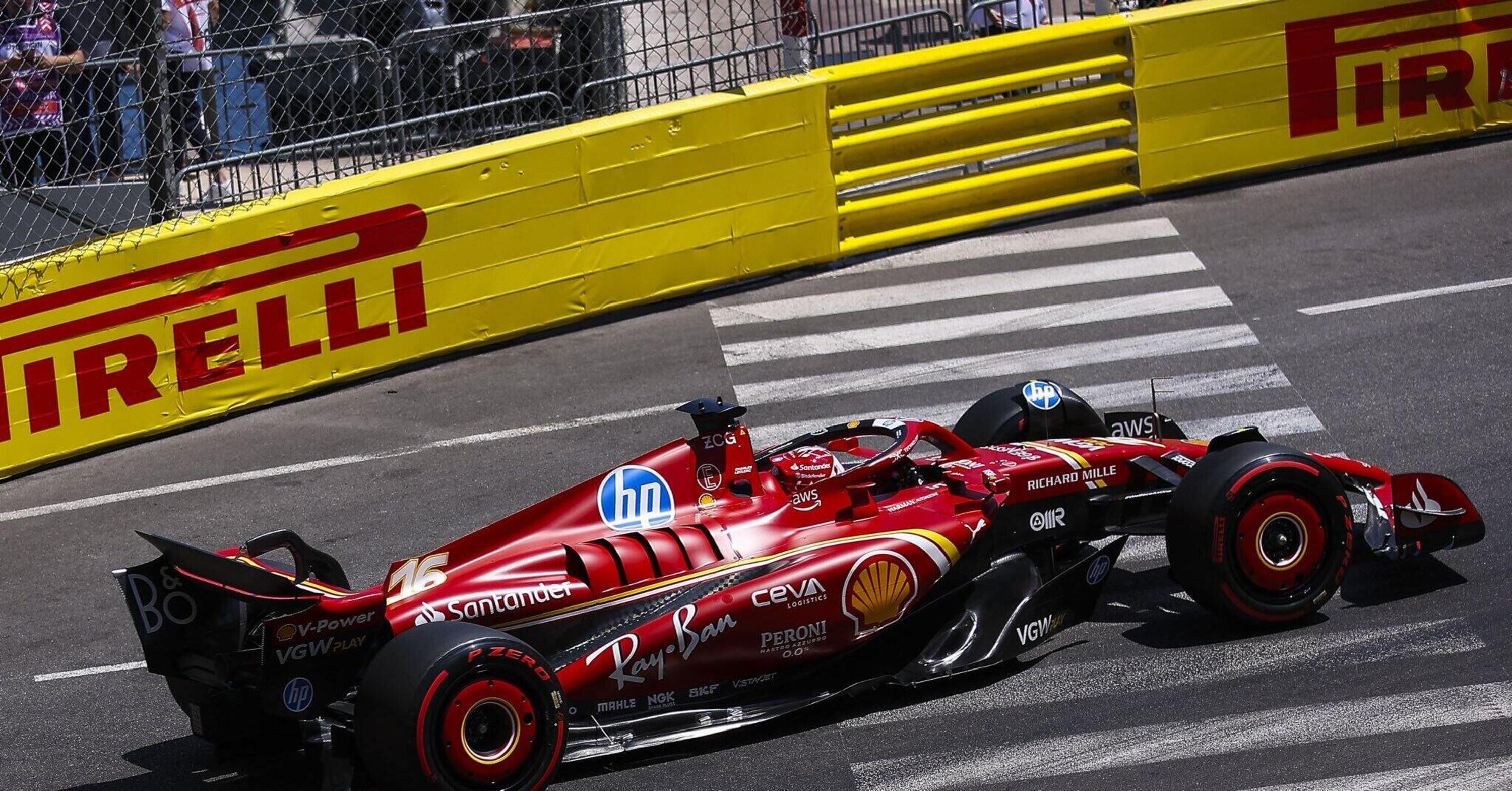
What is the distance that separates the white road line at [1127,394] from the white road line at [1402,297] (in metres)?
1.05

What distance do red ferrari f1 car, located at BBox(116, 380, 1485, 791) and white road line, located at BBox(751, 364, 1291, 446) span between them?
2296 mm

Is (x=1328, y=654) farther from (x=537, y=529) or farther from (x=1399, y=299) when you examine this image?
(x=1399, y=299)

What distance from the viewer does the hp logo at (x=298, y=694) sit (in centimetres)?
590

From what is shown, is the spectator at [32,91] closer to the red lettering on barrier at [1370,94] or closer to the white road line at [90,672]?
the white road line at [90,672]

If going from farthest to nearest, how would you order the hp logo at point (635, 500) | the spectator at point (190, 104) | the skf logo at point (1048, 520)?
the spectator at point (190, 104) → the skf logo at point (1048, 520) → the hp logo at point (635, 500)

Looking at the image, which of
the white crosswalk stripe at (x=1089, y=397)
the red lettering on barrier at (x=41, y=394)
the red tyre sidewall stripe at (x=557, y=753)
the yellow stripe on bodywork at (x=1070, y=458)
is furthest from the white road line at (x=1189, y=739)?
the red lettering on barrier at (x=41, y=394)

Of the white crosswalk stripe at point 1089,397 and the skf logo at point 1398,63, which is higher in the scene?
the skf logo at point 1398,63

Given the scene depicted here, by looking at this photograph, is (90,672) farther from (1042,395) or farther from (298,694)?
(1042,395)

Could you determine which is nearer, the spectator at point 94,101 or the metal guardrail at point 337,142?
the spectator at point 94,101

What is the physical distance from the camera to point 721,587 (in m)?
6.34

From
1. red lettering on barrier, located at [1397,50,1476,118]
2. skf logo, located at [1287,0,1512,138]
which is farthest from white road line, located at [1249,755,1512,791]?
red lettering on barrier, located at [1397,50,1476,118]

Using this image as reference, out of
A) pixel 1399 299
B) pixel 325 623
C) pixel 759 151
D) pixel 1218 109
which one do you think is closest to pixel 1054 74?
pixel 1218 109

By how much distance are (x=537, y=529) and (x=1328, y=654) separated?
10.00 ft

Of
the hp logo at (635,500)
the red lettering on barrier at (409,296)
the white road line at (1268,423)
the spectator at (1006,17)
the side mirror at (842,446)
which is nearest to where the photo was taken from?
the hp logo at (635,500)
